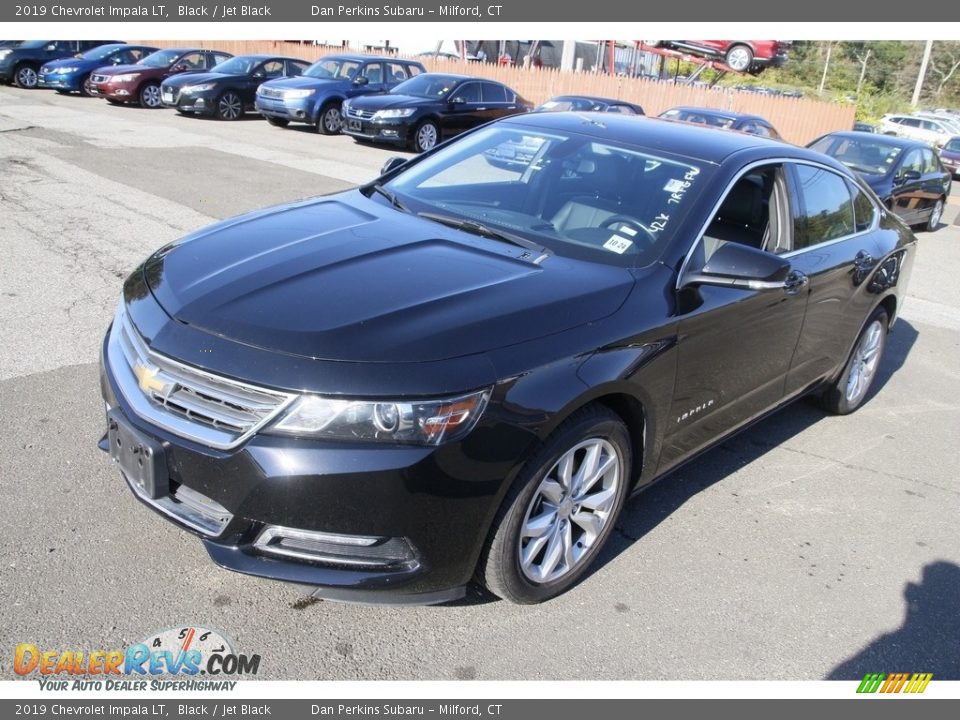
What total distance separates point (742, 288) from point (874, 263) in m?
1.94

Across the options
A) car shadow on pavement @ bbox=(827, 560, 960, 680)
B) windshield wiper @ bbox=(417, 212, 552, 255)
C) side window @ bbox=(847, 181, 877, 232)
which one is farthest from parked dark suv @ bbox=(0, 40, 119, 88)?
car shadow on pavement @ bbox=(827, 560, 960, 680)

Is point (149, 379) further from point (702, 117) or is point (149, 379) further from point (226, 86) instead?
point (226, 86)

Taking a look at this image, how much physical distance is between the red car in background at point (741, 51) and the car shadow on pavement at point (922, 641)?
2898cm

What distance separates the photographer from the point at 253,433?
251 cm

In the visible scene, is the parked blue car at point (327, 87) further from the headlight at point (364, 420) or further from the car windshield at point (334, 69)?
the headlight at point (364, 420)

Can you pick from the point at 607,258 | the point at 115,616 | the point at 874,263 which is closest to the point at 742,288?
the point at 607,258

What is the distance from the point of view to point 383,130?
16.4 meters

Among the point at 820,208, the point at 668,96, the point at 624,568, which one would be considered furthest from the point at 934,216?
the point at 668,96

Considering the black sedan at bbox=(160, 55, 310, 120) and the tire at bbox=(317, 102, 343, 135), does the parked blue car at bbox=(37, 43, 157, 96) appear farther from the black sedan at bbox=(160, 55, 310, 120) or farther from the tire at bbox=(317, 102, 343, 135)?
the tire at bbox=(317, 102, 343, 135)

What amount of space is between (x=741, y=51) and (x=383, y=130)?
720 inches

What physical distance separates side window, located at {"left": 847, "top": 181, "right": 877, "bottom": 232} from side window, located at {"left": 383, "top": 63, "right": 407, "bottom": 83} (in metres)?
16.0

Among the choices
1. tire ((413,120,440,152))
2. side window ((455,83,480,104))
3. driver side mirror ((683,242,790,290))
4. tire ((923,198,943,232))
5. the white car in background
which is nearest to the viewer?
driver side mirror ((683,242,790,290))

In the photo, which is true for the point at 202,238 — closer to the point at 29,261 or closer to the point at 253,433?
the point at 253,433

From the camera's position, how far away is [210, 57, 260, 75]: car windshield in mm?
19766
